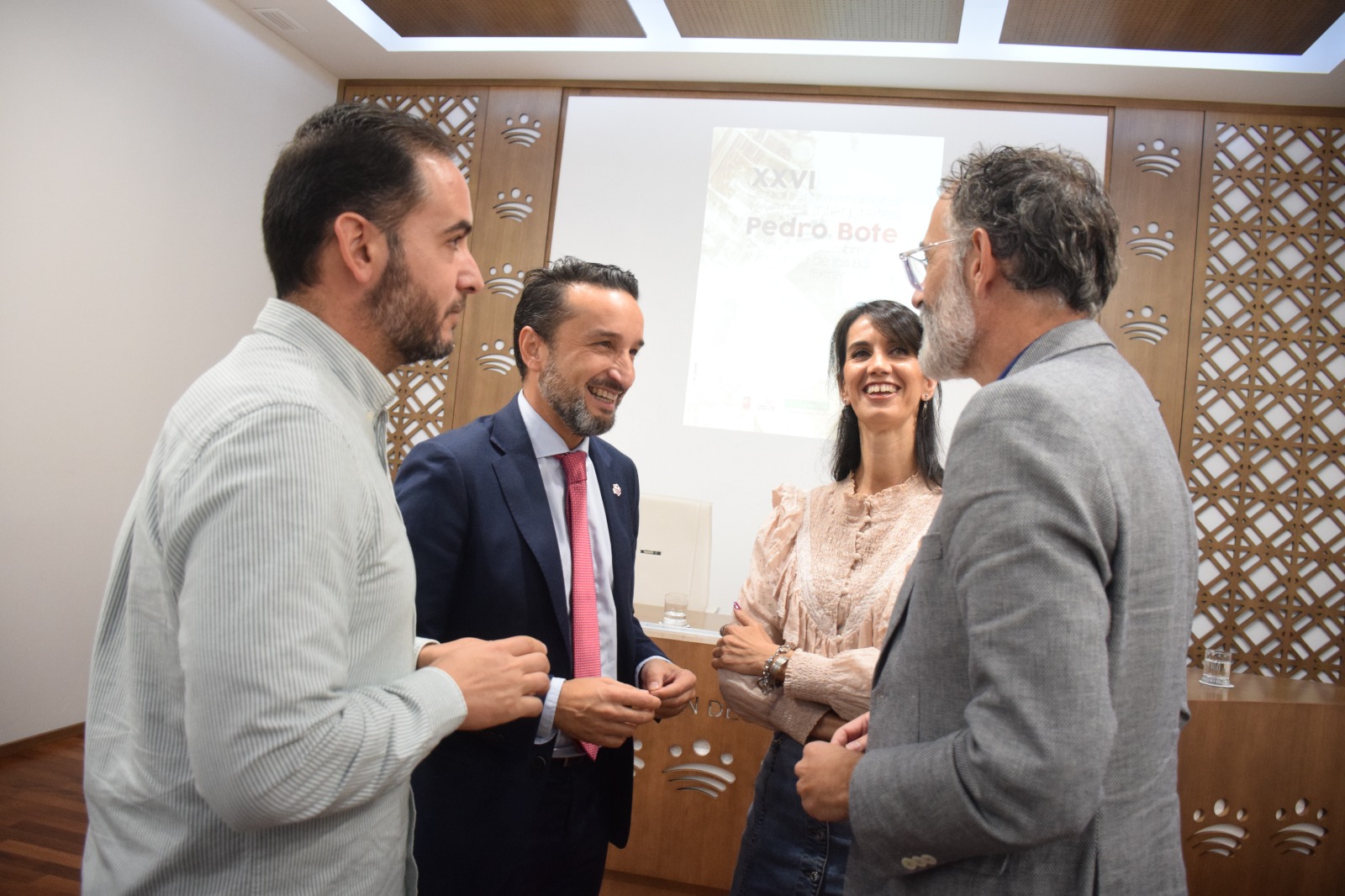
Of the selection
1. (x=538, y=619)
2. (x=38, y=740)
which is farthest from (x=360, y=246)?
(x=38, y=740)

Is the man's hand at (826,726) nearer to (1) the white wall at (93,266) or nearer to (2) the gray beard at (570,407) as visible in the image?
(2) the gray beard at (570,407)

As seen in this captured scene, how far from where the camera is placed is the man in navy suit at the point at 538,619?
4.80 feet

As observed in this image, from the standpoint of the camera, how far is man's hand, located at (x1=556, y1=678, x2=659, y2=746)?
142 centimetres

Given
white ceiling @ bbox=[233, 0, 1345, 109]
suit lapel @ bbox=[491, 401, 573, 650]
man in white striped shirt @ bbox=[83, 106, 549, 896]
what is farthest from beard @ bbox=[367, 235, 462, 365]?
white ceiling @ bbox=[233, 0, 1345, 109]

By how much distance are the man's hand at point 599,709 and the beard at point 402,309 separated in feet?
1.97

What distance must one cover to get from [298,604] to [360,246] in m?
0.46

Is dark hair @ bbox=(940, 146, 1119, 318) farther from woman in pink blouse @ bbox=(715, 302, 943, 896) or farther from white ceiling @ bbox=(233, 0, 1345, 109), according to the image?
white ceiling @ bbox=(233, 0, 1345, 109)

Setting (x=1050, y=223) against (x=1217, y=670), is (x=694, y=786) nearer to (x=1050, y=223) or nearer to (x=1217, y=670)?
(x=1217, y=670)

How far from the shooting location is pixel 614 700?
1.43 metres

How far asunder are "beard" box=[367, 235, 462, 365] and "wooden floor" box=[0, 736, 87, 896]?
8.13 ft

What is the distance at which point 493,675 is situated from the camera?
1053mm

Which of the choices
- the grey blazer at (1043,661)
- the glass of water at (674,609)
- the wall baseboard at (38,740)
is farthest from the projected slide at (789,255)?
the grey blazer at (1043,661)

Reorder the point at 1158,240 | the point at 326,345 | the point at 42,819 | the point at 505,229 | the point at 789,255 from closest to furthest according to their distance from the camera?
the point at 326,345, the point at 42,819, the point at 1158,240, the point at 789,255, the point at 505,229

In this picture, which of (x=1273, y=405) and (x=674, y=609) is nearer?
(x=674, y=609)
